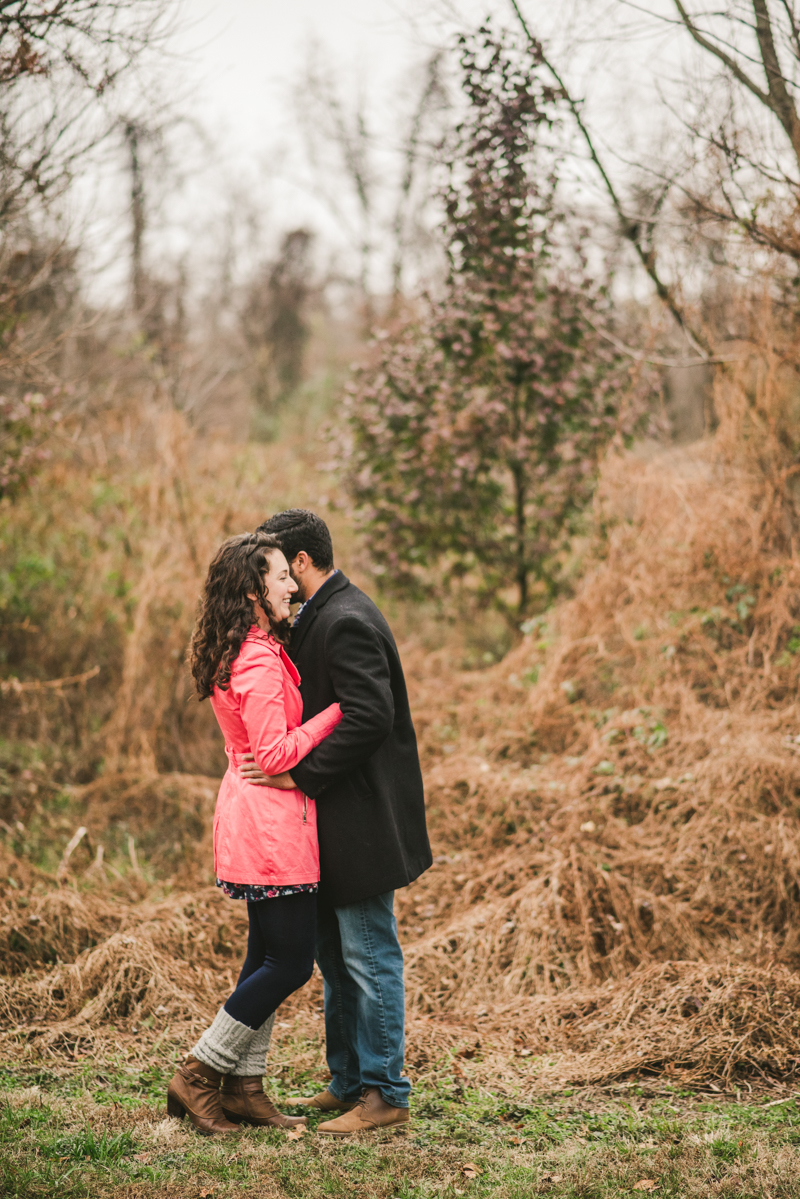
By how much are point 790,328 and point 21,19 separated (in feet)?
16.2

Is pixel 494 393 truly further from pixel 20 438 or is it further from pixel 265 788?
pixel 265 788

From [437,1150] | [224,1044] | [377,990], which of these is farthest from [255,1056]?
[437,1150]

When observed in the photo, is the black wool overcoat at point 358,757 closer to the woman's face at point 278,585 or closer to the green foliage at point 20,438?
the woman's face at point 278,585

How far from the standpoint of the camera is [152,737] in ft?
22.8

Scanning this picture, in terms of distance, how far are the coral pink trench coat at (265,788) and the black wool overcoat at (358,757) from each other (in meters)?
0.07

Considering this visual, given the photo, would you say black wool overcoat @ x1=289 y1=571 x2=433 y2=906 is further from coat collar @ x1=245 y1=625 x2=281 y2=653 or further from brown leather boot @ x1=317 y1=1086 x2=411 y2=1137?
brown leather boot @ x1=317 y1=1086 x2=411 y2=1137

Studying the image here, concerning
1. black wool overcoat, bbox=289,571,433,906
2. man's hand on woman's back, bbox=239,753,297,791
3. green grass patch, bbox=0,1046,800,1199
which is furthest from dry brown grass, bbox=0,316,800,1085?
man's hand on woman's back, bbox=239,753,297,791

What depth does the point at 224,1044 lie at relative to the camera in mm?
3070

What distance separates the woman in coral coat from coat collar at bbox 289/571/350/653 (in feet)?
0.32

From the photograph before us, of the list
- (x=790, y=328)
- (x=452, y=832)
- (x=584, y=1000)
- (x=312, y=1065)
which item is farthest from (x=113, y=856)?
(x=790, y=328)

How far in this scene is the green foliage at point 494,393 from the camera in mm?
7852

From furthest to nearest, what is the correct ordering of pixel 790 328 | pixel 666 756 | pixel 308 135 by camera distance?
pixel 308 135 → pixel 790 328 → pixel 666 756

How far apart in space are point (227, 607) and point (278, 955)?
1.10 metres

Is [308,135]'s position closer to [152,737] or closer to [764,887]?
[152,737]
